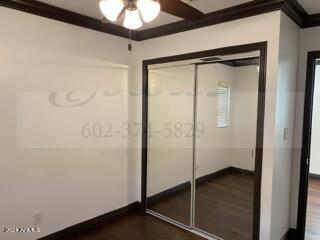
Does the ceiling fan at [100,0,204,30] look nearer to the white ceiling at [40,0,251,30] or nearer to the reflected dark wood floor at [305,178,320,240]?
the white ceiling at [40,0,251,30]

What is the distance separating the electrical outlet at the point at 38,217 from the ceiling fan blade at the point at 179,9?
2.23 m

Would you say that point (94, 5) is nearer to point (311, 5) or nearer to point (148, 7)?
point (148, 7)

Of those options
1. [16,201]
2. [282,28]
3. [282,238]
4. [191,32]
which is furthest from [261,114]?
[16,201]

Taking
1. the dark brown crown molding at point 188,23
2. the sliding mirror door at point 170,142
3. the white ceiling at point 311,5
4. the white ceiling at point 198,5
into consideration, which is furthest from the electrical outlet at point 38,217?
the white ceiling at point 311,5

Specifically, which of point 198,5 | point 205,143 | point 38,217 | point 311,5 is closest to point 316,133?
point 205,143

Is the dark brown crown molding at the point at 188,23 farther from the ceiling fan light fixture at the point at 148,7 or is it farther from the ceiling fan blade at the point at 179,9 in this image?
the ceiling fan light fixture at the point at 148,7

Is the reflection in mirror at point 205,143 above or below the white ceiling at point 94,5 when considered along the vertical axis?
below

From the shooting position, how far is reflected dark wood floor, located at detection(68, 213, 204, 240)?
Answer: 8.87 feet

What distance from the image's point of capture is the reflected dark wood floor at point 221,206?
2.54 m

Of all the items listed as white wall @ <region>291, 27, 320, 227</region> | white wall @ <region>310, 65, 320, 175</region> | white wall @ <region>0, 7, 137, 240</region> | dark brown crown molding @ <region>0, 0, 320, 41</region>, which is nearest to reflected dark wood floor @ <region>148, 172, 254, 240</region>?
white wall @ <region>291, 27, 320, 227</region>

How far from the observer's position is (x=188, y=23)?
2658 mm

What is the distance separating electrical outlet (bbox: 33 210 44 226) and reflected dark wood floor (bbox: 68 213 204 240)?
1.49 feet

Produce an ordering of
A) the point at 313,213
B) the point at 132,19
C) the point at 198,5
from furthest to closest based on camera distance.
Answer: the point at 313,213
the point at 198,5
the point at 132,19

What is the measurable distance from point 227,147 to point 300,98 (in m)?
0.96
